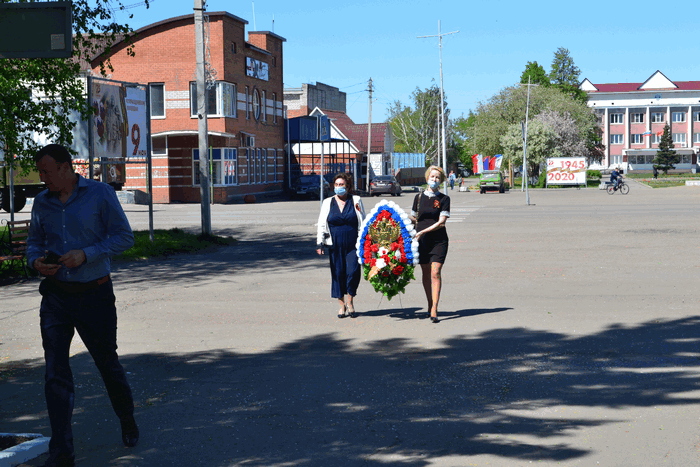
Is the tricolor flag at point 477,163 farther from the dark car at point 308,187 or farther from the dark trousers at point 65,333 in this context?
the dark trousers at point 65,333

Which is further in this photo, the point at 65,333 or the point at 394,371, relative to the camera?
the point at 394,371

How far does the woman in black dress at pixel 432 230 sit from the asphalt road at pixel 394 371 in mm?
581

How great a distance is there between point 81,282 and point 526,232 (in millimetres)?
19509

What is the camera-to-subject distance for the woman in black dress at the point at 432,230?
10.4 metres

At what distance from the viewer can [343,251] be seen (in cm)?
1079

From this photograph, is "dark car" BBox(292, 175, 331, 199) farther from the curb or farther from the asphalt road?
the curb

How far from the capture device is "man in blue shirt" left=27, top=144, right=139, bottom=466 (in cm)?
530

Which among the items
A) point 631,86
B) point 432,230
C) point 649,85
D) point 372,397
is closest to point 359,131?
point 631,86

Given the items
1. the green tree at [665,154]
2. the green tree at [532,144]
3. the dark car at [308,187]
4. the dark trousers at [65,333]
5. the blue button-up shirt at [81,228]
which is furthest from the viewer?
the green tree at [665,154]

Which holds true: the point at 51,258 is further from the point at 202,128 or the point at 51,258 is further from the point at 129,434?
the point at 202,128

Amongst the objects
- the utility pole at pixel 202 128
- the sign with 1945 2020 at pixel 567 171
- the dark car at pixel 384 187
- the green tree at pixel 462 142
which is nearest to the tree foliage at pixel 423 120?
the green tree at pixel 462 142

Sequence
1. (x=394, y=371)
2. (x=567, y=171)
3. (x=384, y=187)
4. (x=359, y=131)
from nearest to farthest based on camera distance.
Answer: (x=394, y=371), (x=384, y=187), (x=567, y=171), (x=359, y=131)

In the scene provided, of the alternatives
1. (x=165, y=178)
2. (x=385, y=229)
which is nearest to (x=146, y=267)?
(x=385, y=229)

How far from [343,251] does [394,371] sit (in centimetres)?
330
